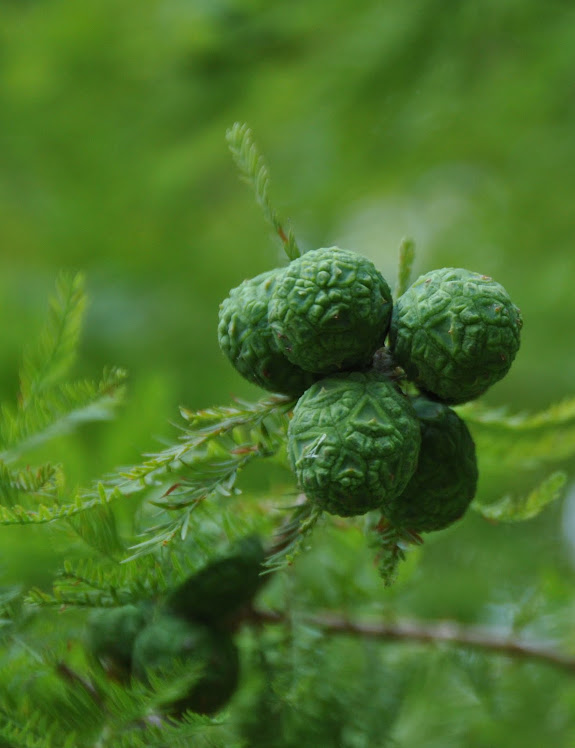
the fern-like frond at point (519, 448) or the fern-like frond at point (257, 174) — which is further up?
the fern-like frond at point (257, 174)

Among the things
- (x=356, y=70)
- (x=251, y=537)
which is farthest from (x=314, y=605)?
(x=356, y=70)

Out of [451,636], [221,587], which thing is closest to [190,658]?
[221,587]

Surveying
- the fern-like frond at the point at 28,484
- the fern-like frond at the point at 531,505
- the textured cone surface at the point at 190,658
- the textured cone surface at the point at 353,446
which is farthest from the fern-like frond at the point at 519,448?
the fern-like frond at the point at 28,484

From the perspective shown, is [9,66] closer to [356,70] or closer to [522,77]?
[356,70]

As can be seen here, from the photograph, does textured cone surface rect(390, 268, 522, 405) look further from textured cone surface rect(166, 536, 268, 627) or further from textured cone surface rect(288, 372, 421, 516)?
textured cone surface rect(166, 536, 268, 627)

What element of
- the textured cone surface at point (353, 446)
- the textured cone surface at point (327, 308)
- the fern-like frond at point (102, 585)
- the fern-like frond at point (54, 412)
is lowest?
the fern-like frond at point (102, 585)

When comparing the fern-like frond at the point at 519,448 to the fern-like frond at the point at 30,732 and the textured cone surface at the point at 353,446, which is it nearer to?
the textured cone surface at the point at 353,446

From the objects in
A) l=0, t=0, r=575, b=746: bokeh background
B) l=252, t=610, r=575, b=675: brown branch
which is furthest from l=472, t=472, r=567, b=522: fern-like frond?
l=0, t=0, r=575, b=746: bokeh background
